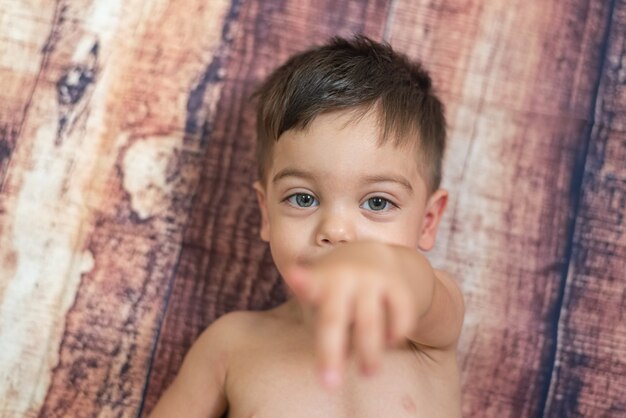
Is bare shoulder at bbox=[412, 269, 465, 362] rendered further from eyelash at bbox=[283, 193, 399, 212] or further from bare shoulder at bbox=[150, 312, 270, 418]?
bare shoulder at bbox=[150, 312, 270, 418]

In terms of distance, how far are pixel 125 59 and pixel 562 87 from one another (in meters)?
0.79

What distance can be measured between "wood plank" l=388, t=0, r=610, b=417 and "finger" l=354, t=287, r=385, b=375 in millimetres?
732

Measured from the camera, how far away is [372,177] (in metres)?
1.03

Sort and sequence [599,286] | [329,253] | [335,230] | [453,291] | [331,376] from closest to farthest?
[331,376], [329,253], [335,230], [453,291], [599,286]

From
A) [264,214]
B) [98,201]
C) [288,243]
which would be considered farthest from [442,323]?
[98,201]

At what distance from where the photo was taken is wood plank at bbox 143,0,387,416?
1336 millimetres

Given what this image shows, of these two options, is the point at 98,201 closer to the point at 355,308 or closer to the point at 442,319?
the point at 442,319

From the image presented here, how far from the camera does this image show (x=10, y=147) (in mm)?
1337

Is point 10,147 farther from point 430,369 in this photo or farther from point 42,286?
point 430,369

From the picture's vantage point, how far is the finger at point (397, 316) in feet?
1.96

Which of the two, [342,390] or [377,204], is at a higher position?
[377,204]

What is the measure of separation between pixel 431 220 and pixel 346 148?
0.25 meters

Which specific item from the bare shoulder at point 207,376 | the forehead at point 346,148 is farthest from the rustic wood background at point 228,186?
the forehead at point 346,148

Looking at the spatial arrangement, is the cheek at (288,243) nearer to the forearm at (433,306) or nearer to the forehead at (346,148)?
the forehead at (346,148)
